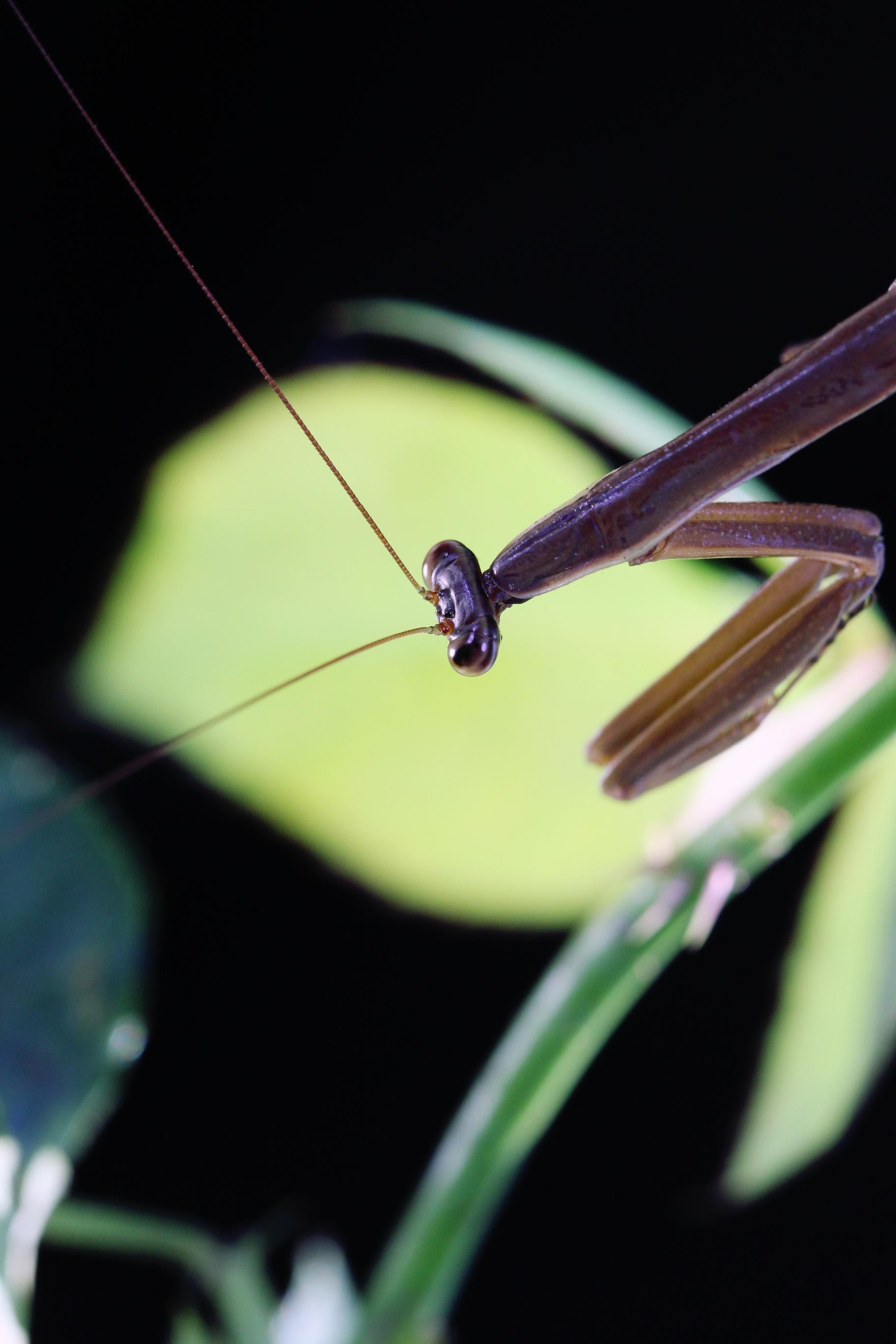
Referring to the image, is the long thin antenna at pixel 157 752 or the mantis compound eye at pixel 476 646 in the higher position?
the long thin antenna at pixel 157 752

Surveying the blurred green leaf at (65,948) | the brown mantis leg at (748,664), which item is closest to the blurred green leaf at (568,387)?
the brown mantis leg at (748,664)

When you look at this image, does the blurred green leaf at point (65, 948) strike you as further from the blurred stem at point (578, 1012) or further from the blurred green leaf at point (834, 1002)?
the blurred green leaf at point (834, 1002)

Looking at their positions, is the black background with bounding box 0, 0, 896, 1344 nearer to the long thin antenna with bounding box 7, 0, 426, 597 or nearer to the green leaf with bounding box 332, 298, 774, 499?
the green leaf with bounding box 332, 298, 774, 499

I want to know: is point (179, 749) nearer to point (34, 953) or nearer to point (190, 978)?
point (34, 953)

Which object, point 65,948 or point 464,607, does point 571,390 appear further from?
point 65,948

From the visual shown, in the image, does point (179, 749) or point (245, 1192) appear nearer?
point (179, 749)

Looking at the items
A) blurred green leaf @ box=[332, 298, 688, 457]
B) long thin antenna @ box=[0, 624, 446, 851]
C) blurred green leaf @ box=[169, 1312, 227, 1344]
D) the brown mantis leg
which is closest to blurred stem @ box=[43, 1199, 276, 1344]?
blurred green leaf @ box=[169, 1312, 227, 1344]

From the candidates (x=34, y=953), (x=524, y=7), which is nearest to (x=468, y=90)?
(x=524, y=7)
